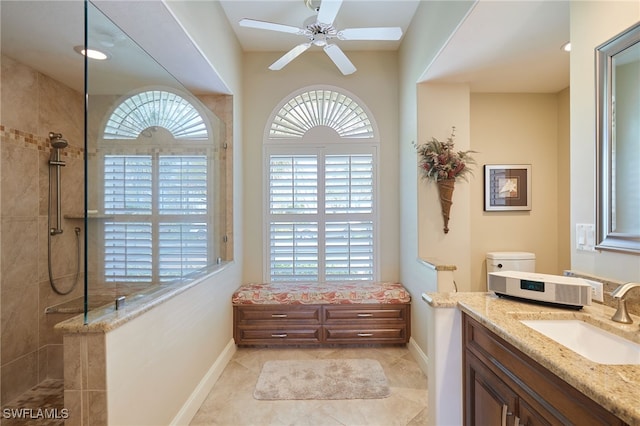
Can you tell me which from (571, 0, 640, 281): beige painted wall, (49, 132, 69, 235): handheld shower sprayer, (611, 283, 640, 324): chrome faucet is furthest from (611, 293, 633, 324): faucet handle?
(49, 132, 69, 235): handheld shower sprayer

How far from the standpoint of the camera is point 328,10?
199cm

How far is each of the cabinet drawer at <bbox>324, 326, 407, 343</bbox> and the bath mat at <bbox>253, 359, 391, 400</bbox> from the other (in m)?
0.24

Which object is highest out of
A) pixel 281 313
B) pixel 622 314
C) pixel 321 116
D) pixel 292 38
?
pixel 292 38

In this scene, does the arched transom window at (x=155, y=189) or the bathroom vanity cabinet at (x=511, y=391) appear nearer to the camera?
the bathroom vanity cabinet at (x=511, y=391)

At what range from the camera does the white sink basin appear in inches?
40.1

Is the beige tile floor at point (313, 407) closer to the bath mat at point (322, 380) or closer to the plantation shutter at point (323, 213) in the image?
the bath mat at point (322, 380)

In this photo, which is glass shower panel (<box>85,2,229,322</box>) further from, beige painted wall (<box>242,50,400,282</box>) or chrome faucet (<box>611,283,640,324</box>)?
chrome faucet (<box>611,283,640,324</box>)

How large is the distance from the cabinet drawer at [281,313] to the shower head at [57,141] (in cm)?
205

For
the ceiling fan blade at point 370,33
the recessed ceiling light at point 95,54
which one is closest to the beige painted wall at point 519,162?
the ceiling fan blade at point 370,33

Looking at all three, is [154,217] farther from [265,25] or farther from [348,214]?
[348,214]

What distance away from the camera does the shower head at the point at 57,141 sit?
2.46m

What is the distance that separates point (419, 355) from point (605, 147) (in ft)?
6.89

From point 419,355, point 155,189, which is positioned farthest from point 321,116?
point 419,355

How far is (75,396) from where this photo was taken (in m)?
1.24
